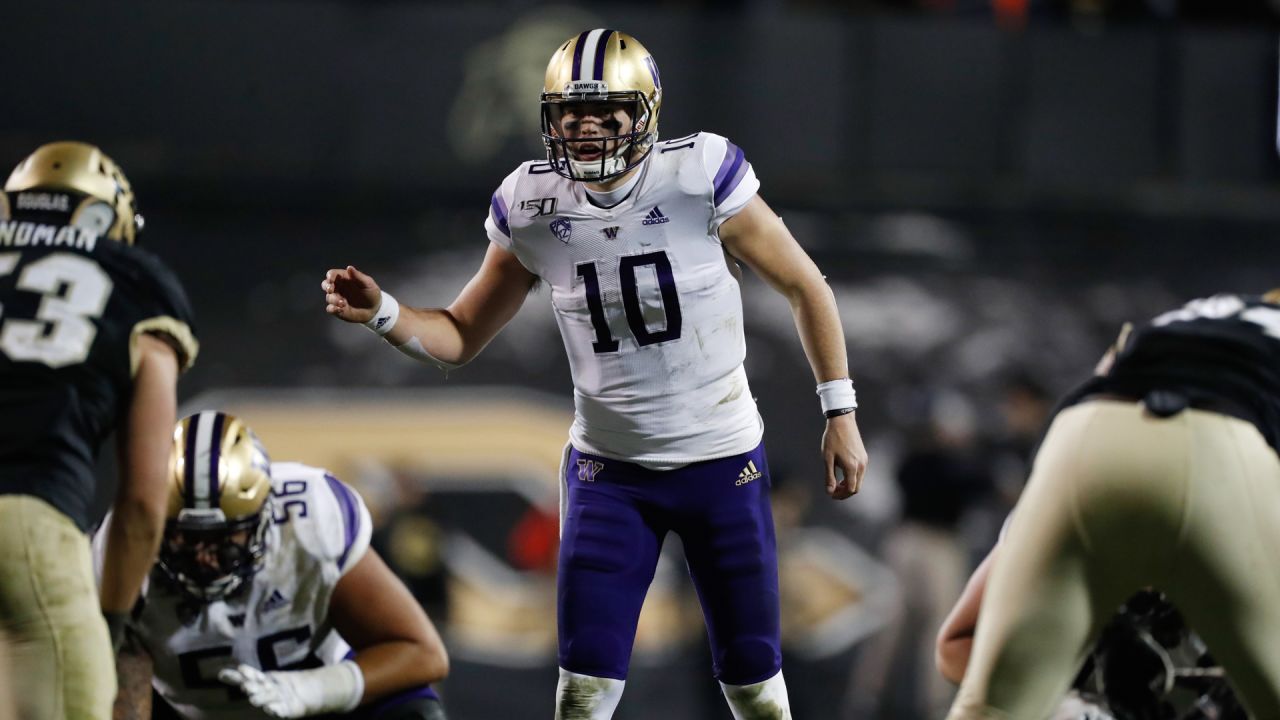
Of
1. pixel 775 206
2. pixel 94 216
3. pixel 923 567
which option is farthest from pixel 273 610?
pixel 775 206

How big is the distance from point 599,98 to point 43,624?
165cm

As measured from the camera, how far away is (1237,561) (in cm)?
300

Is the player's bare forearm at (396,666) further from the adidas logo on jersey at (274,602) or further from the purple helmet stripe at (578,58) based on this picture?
the purple helmet stripe at (578,58)

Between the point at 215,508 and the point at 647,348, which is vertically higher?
the point at 647,348

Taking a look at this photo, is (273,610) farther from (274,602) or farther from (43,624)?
(43,624)

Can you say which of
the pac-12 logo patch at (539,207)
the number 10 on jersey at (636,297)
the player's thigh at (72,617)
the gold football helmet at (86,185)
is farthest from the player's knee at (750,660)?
the gold football helmet at (86,185)

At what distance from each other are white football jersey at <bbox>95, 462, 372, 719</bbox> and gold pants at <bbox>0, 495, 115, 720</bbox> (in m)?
0.89

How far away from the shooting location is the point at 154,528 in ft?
11.5

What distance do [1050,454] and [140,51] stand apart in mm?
7960

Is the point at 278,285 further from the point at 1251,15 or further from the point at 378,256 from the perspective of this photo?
the point at 1251,15

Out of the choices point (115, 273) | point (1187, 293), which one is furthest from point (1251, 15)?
point (115, 273)

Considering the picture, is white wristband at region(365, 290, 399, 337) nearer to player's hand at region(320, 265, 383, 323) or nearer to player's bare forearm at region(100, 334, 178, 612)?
player's hand at region(320, 265, 383, 323)

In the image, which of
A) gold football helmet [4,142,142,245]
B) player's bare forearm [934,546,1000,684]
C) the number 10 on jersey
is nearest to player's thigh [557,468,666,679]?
the number 10 on jersey

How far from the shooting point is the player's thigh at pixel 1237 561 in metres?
3.00
